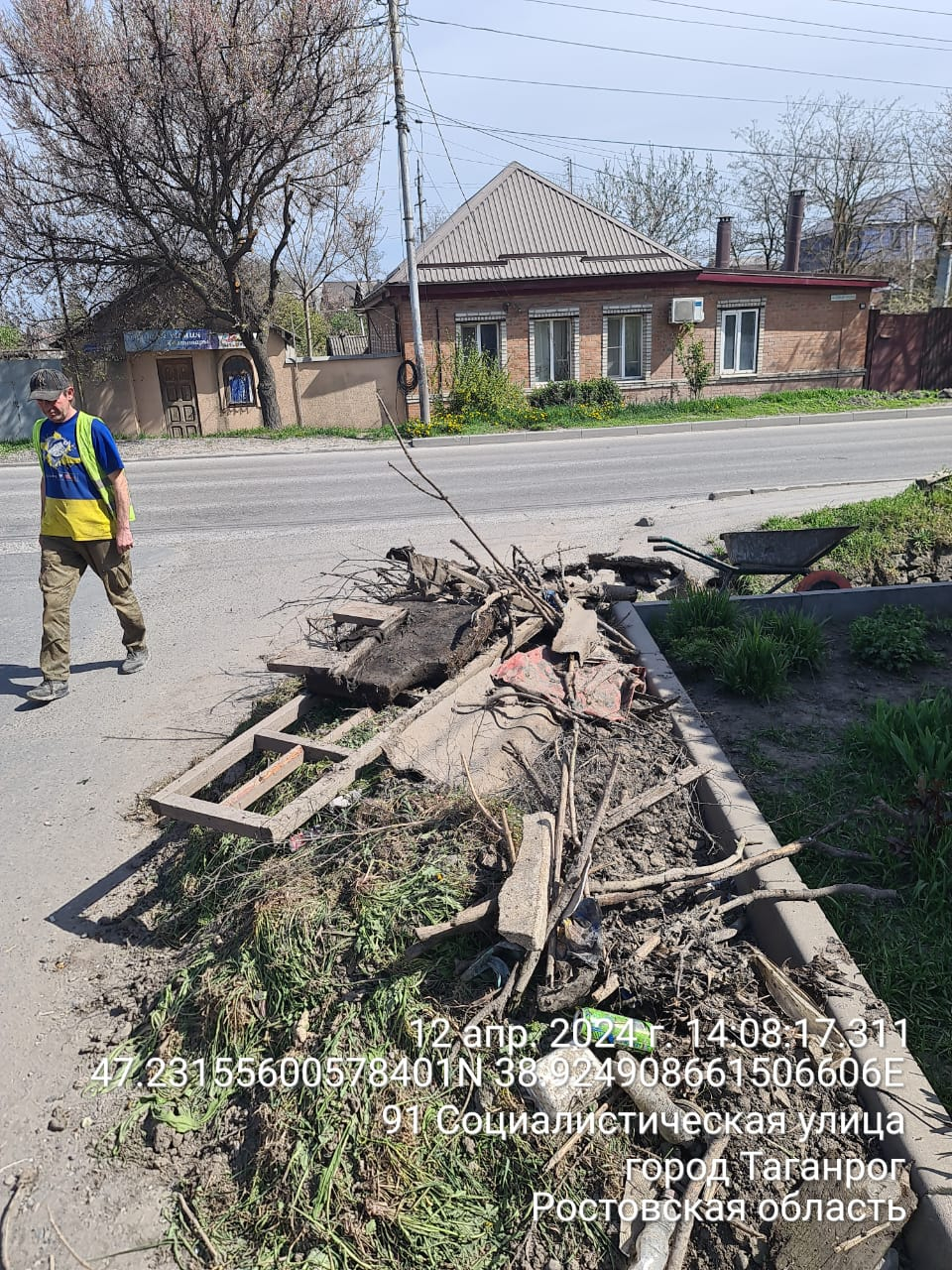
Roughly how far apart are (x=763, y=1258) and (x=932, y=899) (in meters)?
1.56

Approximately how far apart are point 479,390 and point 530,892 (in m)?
21.9

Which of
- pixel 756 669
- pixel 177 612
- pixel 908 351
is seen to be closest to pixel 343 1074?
pixel 756 669

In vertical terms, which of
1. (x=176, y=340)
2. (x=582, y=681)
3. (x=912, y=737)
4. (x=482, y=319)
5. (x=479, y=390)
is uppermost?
(x=482, y=319)

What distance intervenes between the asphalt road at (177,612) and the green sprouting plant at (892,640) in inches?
149


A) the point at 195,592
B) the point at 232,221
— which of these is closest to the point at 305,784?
the point at 195,592

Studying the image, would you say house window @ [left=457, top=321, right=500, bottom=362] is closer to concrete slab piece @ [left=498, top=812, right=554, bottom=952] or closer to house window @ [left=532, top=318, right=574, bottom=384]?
house window @ [left=532, top=318, right=574, bottom=384]

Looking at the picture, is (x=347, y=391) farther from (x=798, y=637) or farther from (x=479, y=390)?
(x=798, y=637)

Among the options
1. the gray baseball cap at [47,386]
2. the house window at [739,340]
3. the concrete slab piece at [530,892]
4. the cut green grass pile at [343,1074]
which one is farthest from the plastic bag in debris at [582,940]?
the house window at [739,340]

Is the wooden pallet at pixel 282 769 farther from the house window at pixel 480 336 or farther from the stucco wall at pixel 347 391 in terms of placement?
the house window at pixel 480 336

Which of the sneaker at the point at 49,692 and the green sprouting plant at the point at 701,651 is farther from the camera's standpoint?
the sneaker at the point at 49,692

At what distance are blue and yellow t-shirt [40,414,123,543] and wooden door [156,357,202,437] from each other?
20.8m

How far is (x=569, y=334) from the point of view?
2542cm

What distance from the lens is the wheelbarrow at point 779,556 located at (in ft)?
21.9

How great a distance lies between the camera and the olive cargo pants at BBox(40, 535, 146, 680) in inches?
234
